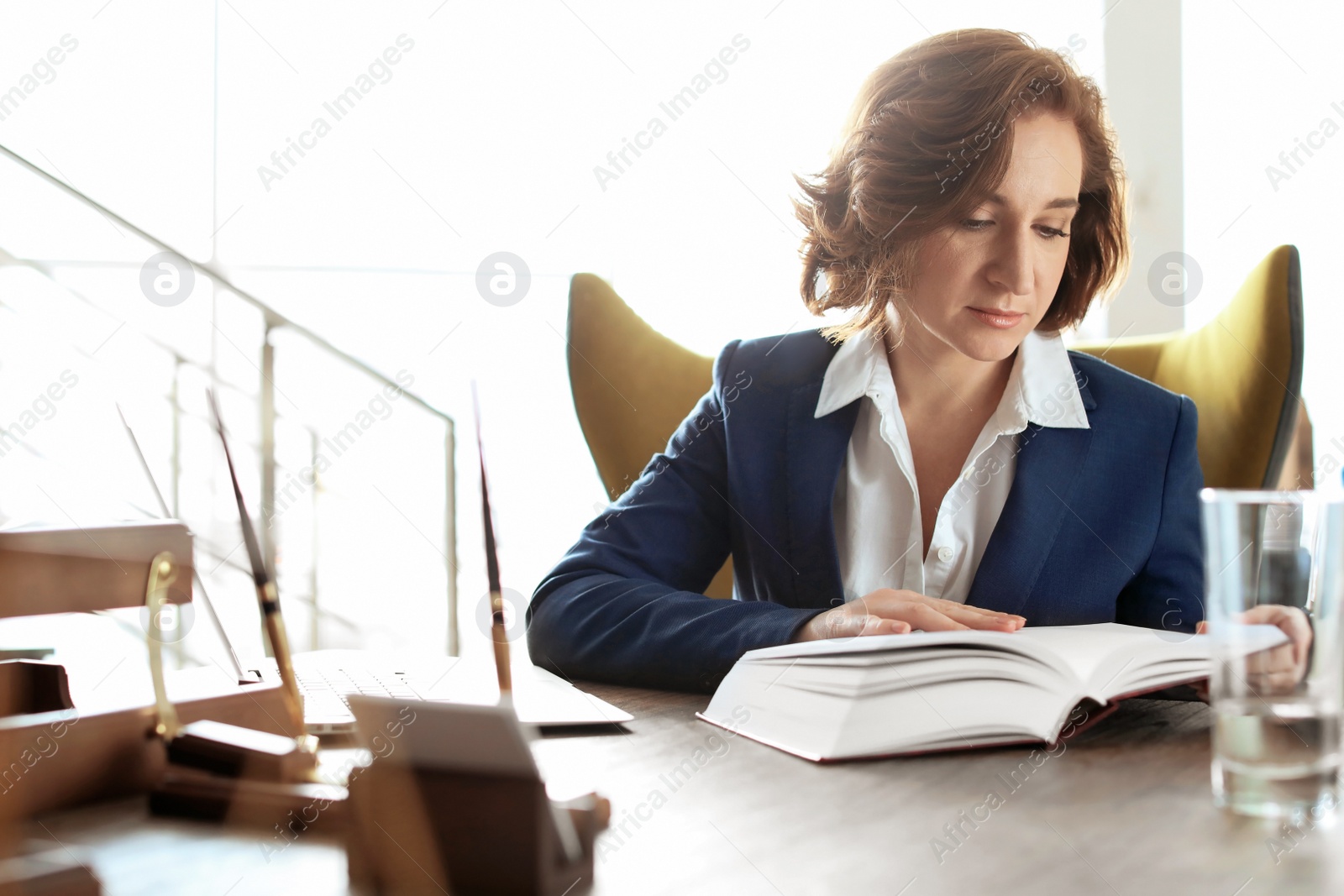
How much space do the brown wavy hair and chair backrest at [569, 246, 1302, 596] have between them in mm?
163

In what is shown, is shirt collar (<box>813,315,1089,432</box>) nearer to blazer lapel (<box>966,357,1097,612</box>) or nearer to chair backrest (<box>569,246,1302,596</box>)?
blazer lapel (<box>966,357,1097,612</box>)

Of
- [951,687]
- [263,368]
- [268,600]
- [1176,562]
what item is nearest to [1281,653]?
[951,687]

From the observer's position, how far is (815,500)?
3.97 feet

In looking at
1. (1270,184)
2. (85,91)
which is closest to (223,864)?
(1270,184)

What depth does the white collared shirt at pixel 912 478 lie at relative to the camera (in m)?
1.19

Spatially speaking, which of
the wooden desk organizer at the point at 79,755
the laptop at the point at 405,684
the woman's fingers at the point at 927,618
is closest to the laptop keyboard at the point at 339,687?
the laptop at the point at 405,684

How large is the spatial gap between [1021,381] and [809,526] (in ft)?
1.07

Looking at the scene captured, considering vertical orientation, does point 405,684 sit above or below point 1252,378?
below

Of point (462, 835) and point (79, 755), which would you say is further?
point (79, 755)

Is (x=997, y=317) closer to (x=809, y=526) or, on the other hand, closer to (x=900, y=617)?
(x=809, y=526)

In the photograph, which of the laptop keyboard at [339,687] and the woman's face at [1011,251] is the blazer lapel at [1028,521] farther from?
the laptop keyboard at [339,687]

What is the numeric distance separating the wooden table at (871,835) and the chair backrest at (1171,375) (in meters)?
0.83

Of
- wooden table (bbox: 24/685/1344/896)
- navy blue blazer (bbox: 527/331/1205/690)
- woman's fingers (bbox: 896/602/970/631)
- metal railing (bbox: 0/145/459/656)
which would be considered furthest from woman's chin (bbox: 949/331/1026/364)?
metal railing (bbox: 0/145/459/656)

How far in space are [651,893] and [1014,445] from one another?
93cm
